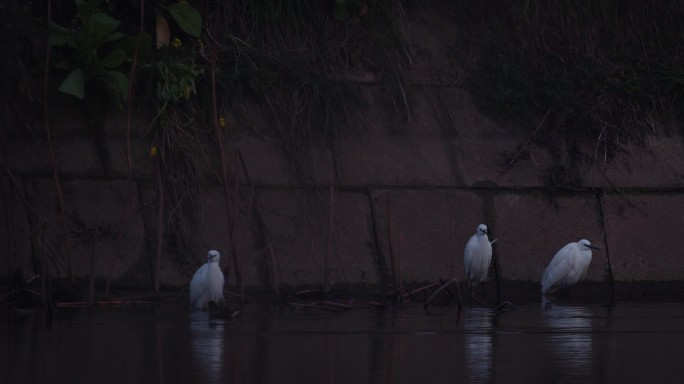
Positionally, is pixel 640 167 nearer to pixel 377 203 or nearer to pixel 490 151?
pixel 490 151

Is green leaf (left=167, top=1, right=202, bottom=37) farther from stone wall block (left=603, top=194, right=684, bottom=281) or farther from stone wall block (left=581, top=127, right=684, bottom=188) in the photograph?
stone wall block (left=603, top=194, right=684, bottom=281)

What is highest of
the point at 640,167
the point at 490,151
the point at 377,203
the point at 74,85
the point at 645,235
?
the point at 74,85

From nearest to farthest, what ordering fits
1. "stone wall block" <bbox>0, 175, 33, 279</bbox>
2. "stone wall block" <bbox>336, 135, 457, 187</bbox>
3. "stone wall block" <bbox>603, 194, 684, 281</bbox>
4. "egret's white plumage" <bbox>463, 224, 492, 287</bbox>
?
"stone wall block" <bbox>0, 175, 33, 279</bbox> < "egret's white plumage" <bbox>463, 224, 492, 287</bbox> < "stone wall block" <bbox>603, 194, 684, 281</bbox> < "stone wall block" <bbox>336, 135, 457, 187</bbox>

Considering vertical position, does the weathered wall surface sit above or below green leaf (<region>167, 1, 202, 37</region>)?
below

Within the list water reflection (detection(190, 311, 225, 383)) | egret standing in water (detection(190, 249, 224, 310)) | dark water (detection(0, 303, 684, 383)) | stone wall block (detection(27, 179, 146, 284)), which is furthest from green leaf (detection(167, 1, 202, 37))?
water reflection (detection(190, 311, 225, 383))

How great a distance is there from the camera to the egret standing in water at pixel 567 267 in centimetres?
814

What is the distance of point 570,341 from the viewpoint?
611cm

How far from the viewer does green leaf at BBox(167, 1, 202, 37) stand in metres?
9.04

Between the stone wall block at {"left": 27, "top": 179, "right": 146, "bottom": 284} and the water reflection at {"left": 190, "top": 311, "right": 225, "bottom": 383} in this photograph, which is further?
the stone wall block at {"left": 27, "top": 179, "right": 146, "bottom": 284}

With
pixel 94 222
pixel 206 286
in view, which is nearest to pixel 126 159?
pixel 94 222

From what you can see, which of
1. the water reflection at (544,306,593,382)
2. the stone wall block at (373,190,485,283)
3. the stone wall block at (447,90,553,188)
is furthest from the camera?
the stone wall block at (447,90,553,188)

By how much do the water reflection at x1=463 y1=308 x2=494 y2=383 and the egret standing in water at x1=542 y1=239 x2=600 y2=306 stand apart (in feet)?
2.31

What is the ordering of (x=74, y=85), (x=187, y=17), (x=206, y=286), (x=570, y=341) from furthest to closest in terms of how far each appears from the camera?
1. (x=187, y=17)
2. (x=74, y=85)
3. (x=206, y=286)
4. (x=570, y=341)

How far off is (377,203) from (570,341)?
9.46ft
